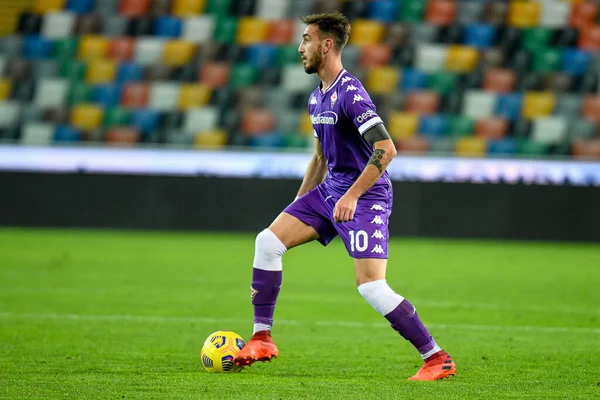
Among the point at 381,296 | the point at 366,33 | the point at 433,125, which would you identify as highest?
the point at 366,33

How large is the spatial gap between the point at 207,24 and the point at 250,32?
0.84 m

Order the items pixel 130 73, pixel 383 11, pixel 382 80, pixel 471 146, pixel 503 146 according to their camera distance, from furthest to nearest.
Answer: pixel 383 11 < pixel 130 73 < pixel 382 80 < pixel 503 146 < pixel 471 146

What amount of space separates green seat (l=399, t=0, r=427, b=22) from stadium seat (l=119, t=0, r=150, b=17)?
4772 mm

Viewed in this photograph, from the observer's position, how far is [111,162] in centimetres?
1631

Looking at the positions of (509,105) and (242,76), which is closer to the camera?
(509,105)

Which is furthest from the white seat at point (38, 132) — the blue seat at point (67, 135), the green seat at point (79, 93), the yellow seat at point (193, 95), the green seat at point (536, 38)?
the green seat at point (536, 38)

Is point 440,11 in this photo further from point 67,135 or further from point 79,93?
point 67,135

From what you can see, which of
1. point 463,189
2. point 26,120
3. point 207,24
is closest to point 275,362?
point 463,189

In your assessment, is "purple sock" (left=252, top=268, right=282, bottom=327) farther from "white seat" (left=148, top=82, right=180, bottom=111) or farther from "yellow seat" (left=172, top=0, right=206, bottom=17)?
"yellow seat" (left=172, top=0, right=206, bottom=17)

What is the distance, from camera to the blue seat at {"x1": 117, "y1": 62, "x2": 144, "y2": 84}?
19.6m

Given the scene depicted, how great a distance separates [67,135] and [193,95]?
225 cm

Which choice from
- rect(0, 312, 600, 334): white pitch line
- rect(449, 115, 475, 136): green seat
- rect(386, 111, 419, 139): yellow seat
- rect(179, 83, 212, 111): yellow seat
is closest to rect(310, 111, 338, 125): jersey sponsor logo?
rect(0, 312, 600, 334): white pitch line

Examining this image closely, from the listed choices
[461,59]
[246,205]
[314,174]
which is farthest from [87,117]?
[314,174]

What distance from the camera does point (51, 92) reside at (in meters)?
19.2
